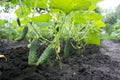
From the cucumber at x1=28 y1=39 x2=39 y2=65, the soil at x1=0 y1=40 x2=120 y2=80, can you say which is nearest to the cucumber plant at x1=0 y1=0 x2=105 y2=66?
the cucumber at x1=28 y1=39 x2=39 y2=65

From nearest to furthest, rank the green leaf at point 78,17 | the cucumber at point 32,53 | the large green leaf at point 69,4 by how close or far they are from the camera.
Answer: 1. the large green leaf at point 69,4
2. the cucumber at point 32,53
3. the green leaf at point 78,17

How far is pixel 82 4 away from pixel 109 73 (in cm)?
107

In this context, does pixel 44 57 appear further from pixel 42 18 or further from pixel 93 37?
pixel 93 37

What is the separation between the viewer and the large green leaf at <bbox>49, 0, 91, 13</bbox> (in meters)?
1.16

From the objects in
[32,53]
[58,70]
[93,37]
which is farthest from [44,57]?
[58,70]

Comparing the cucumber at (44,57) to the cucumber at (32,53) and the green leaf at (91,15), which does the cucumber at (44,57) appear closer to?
the cucumber at (32,53)

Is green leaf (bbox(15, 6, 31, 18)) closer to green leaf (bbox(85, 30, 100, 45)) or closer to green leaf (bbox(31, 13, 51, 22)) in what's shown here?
green leaf (bbox(31, 13, 51, 22))

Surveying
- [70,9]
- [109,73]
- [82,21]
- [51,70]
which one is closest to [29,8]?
[82,21]

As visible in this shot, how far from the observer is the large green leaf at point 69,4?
1155mm

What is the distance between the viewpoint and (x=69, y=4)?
45.8 inches

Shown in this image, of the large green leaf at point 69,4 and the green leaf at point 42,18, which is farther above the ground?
the large green leaf at point 69,4

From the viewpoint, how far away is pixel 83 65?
2293 millimetres

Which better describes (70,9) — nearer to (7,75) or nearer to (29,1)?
(29,1)

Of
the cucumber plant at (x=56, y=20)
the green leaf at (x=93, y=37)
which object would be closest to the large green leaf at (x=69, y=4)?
the cucumber plant at (x=56, y=20)
